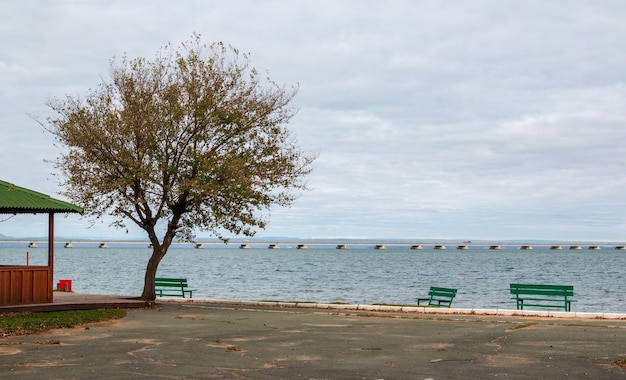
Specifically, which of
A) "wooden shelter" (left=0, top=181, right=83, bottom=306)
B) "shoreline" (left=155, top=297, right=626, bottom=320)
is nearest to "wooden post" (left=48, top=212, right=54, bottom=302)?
"wooden shelter" (left=0, top=181, right=83, bottom=306)

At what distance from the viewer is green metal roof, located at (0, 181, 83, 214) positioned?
23.2 m

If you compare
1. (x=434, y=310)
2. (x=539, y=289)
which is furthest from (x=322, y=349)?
(x=539, y=289)

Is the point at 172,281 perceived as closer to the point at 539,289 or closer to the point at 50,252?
the point at 50,252

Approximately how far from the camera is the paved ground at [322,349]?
12.4 meters

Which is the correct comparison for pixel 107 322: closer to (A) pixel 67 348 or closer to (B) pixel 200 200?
(A) pixel 67 348

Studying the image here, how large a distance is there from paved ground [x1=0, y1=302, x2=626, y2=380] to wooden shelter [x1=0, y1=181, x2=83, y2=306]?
12.5ft

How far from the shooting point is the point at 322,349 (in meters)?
15.3

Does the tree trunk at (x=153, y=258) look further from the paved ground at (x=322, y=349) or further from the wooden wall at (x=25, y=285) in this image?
the paved ground at (x=322, y=349)

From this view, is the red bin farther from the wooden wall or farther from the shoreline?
the wooden wall

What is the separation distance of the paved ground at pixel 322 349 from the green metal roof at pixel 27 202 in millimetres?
4840

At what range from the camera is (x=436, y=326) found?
65.2 ft

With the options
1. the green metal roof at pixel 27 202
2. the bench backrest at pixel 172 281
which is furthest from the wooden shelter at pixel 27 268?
the bench backrest at pixel 172 281

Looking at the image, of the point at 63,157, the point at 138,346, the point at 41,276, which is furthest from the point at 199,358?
the point at 63,157

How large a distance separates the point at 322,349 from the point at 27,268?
493 inches
